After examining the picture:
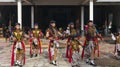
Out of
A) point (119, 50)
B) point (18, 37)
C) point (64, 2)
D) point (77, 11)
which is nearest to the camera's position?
point (18, 37)

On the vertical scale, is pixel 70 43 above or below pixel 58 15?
below

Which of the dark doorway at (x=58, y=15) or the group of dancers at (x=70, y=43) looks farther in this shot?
the dark doorway at (x=58, y=15)

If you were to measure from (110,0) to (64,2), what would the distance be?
15.1 ft

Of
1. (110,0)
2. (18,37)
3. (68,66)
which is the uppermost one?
(110,0)

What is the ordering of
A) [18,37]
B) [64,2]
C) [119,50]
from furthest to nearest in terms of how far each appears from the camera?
[64,2]
[119,50]
[18,37]

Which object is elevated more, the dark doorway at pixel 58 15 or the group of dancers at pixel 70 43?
the dark doorway at pixel 58 15

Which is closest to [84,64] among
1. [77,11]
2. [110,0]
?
[110,0]

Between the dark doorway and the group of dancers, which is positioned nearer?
the group of dancers

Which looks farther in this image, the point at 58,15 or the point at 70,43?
the point at 58,15

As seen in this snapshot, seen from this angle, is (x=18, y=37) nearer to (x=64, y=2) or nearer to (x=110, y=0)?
(x=110, y=0)

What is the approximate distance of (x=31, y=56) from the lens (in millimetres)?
15180

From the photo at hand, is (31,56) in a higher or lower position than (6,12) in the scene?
lower

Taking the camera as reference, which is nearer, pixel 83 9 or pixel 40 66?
pixel 40 66

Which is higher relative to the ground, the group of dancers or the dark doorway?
the dark doorway
